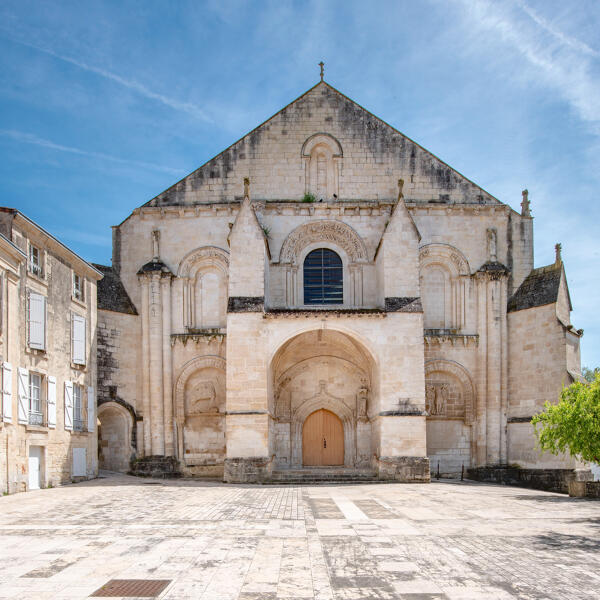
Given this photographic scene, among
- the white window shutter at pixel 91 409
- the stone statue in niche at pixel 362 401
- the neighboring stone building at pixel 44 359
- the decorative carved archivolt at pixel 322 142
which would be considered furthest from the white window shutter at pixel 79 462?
the decorative carved archivolt at pixel 322 142

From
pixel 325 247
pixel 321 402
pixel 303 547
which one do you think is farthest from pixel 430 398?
pixel 303 547

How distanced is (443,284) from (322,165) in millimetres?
5999

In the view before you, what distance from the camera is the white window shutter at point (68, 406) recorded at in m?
17.7

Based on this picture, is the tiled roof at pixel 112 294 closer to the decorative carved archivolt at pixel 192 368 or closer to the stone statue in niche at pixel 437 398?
the decorative carved archivolt at pixel 192 368

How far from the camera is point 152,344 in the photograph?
22141mm

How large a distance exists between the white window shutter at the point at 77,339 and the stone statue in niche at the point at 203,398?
439cm

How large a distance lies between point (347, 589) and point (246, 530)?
3575mm

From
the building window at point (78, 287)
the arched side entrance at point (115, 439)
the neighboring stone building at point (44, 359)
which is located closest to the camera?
the neighboring stone building at point (44, 359)

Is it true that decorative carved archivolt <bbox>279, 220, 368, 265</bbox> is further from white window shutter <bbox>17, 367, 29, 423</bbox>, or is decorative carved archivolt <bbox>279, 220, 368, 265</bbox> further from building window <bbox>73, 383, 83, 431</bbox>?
white window shutter <bbox>17, 367, 29, 423</bbox>

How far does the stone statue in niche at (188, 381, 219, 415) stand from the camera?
22172 millimetres

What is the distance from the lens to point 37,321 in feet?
53.7

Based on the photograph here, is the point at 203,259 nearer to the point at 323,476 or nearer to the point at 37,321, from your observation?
the point at 37,321

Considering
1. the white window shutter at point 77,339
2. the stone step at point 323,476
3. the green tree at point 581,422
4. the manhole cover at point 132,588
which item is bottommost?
the stone step at point 323,476

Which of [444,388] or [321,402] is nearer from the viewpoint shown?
[444,388]
